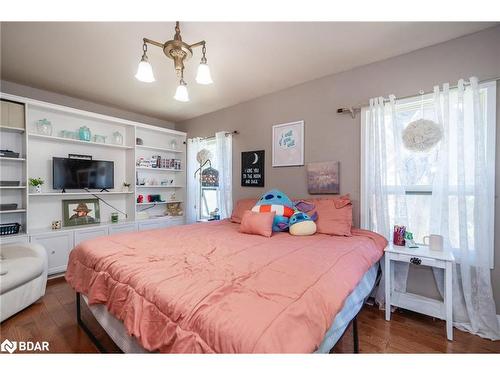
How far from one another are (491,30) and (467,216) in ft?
4.83

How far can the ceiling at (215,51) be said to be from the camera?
1741 mm

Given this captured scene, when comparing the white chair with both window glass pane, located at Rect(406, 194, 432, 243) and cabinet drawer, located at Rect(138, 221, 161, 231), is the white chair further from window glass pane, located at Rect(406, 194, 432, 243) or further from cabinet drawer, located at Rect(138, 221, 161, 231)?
window glass pane, located at Rect(406, 194, 432, 243)

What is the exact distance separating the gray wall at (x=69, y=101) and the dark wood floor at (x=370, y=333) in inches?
101

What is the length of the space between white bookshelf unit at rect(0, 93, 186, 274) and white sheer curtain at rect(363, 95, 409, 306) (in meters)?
3.26

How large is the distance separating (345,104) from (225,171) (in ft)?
6.25

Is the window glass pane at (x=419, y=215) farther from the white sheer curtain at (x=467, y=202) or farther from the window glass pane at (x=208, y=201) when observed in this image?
the window glass pane at (x=208, y=201)

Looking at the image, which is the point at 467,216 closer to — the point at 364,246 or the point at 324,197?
the point at 364,246

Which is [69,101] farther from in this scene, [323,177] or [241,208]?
[323,177]

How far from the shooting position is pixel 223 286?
101cm

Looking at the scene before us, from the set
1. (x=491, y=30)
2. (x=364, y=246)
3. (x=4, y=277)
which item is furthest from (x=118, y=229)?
(x=491, y=30)

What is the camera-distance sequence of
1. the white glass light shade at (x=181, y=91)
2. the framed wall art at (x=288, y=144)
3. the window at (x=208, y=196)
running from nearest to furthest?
the white glass light shade at (x=181, y=91), the framed wall art at (x=288, y=144), the window at (x=208, y=196)

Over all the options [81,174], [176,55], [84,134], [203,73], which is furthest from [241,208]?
[84,134]

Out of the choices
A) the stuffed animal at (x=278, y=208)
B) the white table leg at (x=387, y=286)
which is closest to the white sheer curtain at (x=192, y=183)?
the stuffed animal at (x=278, y=208)

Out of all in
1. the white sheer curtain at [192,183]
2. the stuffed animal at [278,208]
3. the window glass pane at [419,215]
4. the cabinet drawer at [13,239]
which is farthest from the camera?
the white sheer curtain at [192,183]
